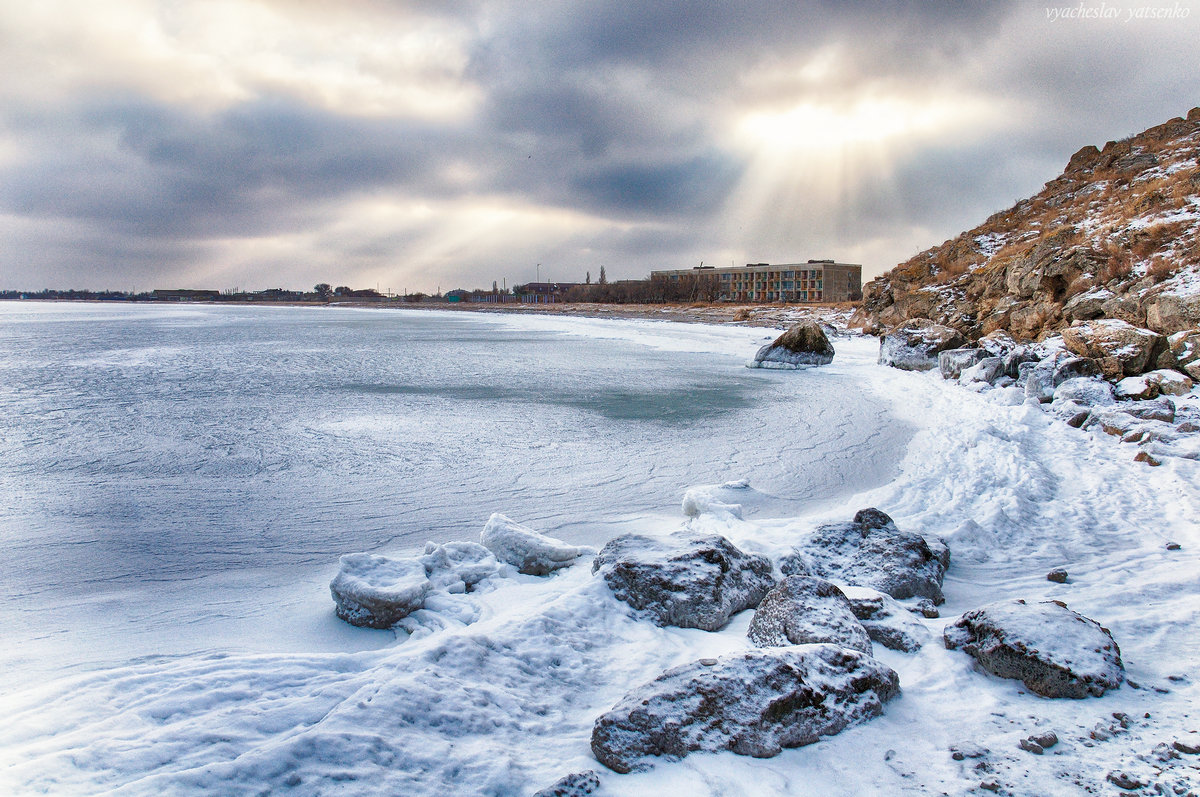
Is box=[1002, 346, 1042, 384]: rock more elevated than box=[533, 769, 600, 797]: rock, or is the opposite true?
box=[1002, 346, 1042, 384]: rock

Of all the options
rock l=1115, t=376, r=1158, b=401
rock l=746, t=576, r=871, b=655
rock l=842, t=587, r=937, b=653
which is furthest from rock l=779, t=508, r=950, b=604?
rock l=1115, t=376, r=1158, b=401

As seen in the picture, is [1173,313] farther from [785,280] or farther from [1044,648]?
[785,280]

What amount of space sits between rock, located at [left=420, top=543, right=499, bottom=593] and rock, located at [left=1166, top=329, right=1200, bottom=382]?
11492 mm

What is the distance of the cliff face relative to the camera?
14.4 m

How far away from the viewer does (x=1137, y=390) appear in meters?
10.8

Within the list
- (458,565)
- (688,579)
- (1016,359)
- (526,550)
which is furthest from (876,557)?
(1016,359)

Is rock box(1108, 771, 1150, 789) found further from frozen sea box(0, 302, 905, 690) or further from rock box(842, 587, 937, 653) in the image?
frozen sea box(0, 302, 905, 690)

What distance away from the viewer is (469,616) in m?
4.45

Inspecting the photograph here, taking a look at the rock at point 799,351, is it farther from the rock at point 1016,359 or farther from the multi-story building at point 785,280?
the multi-story building at point 785,280

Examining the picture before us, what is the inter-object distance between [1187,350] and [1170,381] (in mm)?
1423

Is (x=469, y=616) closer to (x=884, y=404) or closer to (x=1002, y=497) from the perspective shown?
(x=1002, y=497)

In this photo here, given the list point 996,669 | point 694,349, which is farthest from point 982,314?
point 996,669

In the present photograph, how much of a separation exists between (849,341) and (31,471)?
2767cm

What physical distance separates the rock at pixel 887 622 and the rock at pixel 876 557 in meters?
0.45
